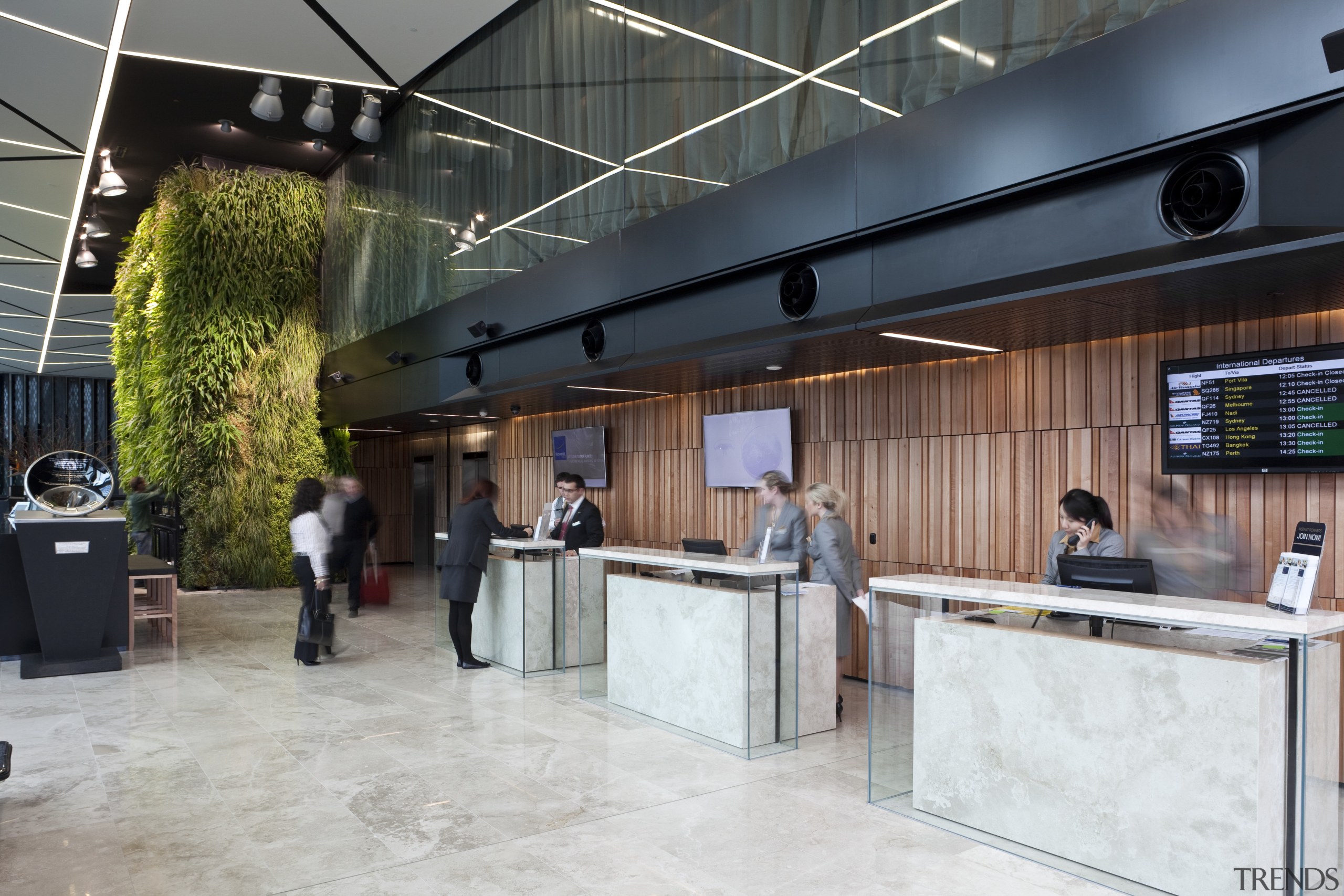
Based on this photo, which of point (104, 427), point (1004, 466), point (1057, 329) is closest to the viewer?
point (1057, 329)

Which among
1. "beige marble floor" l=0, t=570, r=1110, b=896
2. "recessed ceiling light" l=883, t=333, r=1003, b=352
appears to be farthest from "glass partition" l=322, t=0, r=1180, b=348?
"beige marble floor" l=0, t=570, r=1110, b=896

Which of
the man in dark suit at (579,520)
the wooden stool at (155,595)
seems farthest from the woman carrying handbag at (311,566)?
the man in dark suit at (579,520)

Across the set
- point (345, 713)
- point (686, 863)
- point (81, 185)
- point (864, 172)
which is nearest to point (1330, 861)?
point (686, 863)

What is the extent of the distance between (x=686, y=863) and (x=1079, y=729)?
161 centimetres

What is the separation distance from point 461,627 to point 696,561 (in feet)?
9.30

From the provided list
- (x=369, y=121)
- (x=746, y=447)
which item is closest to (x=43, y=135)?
(x=369, y=121)

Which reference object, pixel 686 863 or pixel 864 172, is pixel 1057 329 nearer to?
pixel 864 172

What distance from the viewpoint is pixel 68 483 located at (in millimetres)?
7879

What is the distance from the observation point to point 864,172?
18.7 feet

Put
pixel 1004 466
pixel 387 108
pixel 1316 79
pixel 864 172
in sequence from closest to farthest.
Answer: pixel 1316 79 → pixel 864 172 → pixel 1004 466 → pixel 387 108

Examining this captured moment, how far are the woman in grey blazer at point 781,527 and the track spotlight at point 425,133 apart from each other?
7.62m

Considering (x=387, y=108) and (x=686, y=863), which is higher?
(x=387, y=108)

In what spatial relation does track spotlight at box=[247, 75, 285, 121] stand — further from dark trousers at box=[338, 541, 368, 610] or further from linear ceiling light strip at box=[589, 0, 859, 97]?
dark trousers at box=[338, 541, 368, 610]

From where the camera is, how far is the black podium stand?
7.09 meters
